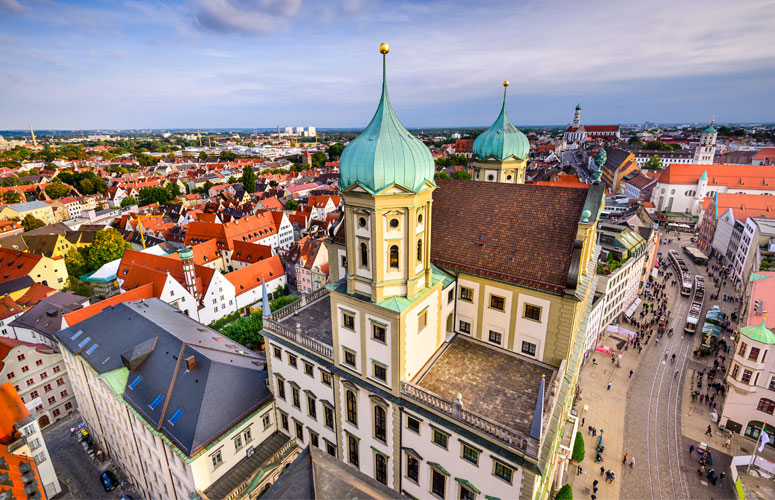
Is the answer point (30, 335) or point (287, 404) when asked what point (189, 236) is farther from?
point (287, 404)

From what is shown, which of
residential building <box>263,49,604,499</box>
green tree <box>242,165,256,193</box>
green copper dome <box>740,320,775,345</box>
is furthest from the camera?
green tree <box>242,165,256,193</box>

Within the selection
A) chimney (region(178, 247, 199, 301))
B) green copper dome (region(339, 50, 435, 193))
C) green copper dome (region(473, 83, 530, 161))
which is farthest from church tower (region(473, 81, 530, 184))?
chimney (region(178, 247, 199, 301))

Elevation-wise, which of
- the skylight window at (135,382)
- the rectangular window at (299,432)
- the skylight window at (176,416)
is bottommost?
the rectangular window at (299,432)

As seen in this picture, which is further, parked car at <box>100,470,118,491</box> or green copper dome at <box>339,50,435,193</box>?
parked car at <box>100,470,118,491</box>

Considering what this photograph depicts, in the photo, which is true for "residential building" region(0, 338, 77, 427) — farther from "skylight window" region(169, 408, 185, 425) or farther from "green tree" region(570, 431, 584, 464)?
"green tree" region(570, 431, 584, 464)

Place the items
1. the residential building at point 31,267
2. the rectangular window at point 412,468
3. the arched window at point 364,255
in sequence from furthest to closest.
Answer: the residential building at point 31,267 < the rectangular window at point 412,468 < the arched window at point 364,255

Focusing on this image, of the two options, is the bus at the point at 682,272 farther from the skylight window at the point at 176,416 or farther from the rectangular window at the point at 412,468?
the skylight window at the point at 176,416

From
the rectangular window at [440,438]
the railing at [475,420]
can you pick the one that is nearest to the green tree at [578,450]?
the rectangular window at [440,438]
